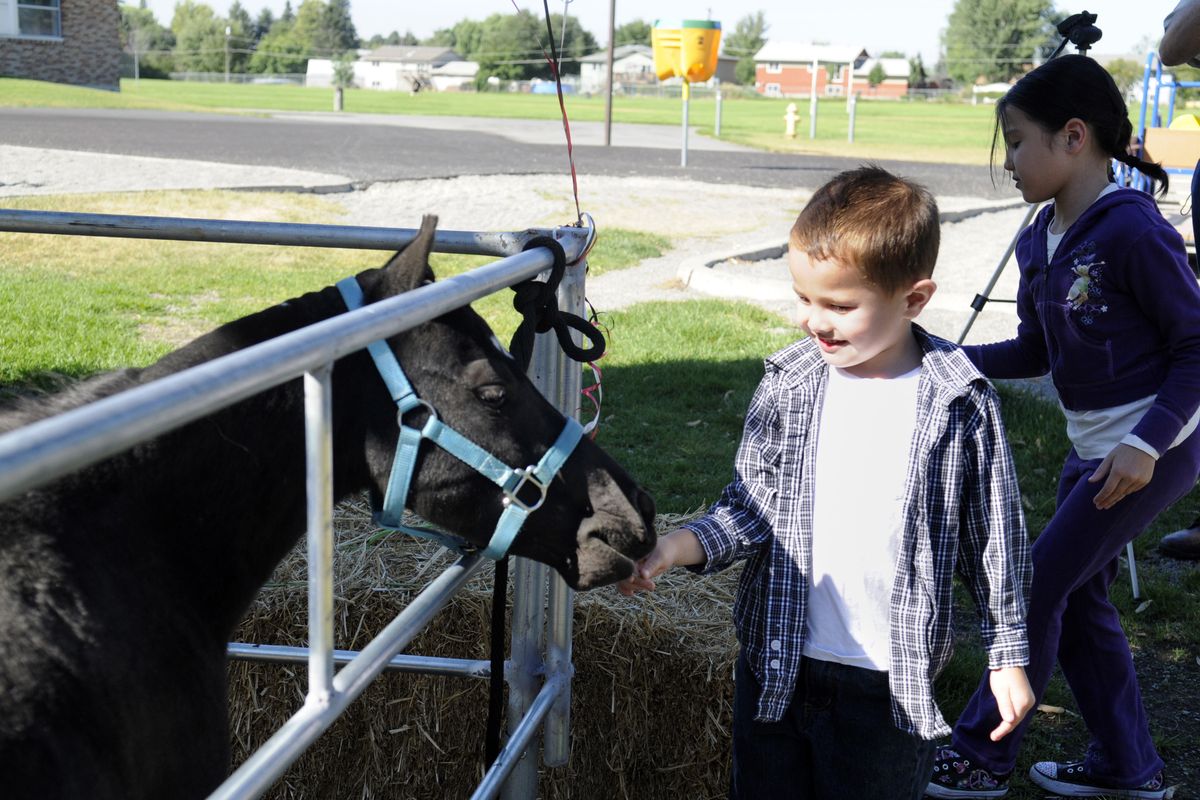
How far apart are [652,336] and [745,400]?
146 centimetres

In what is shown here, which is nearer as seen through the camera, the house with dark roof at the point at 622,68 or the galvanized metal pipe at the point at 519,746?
the galvanized metal pipe at the point at 519,746

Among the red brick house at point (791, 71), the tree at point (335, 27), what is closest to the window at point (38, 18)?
the red brick house at point (791, 71)

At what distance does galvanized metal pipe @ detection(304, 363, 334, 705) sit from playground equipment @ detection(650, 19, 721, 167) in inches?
697

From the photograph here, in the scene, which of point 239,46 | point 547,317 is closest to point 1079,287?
point 547,317

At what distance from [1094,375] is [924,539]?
108 centimetres

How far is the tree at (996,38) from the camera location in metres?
94.1

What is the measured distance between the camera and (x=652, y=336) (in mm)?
8125

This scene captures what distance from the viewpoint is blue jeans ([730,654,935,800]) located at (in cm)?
232

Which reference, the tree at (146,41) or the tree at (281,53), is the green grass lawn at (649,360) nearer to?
the tree at (146,41)

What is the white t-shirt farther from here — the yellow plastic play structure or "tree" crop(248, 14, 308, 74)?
"tree" crop(248, 14, 308, 74)

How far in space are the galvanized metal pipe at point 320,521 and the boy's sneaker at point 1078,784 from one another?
2660mm

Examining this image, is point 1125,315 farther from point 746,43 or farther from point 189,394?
point 746,43

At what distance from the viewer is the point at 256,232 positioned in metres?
2.63

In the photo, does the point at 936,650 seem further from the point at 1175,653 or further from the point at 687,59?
the point at 687,59
